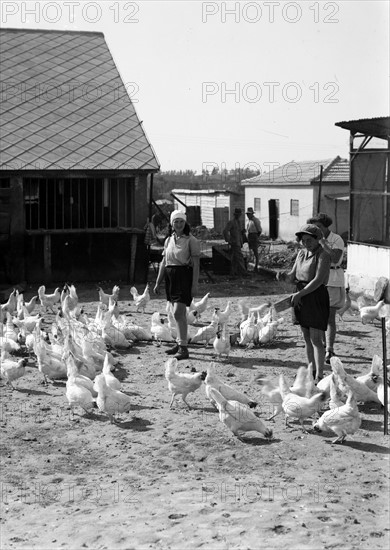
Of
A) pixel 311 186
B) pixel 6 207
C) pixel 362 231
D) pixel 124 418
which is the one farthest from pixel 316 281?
pixel 311 186

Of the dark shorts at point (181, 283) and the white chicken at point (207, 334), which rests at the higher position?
the dark shorts at point (181, 283)

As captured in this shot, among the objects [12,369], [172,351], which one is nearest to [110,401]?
[12,369]

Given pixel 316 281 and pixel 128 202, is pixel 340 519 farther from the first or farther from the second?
pixel 128 202

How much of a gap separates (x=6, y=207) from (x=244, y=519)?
12679mm

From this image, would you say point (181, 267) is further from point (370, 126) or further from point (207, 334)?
point (370, 126)

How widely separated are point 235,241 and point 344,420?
466 inches

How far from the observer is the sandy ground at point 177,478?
5.21 m

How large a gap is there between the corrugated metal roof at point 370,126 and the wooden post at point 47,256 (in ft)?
20.6

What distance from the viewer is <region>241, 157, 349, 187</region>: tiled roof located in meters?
32.5

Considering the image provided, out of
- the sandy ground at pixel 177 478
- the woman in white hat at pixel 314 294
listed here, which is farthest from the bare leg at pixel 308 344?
the sandy ground at pixel 177 478

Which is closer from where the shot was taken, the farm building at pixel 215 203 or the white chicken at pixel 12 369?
the white chicken at pixel 12 369

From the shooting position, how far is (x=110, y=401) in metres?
7.72

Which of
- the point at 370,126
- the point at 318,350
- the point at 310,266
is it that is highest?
the point at 370,126

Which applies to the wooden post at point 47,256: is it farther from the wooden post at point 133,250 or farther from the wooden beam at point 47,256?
the wooden post at point 133,250
